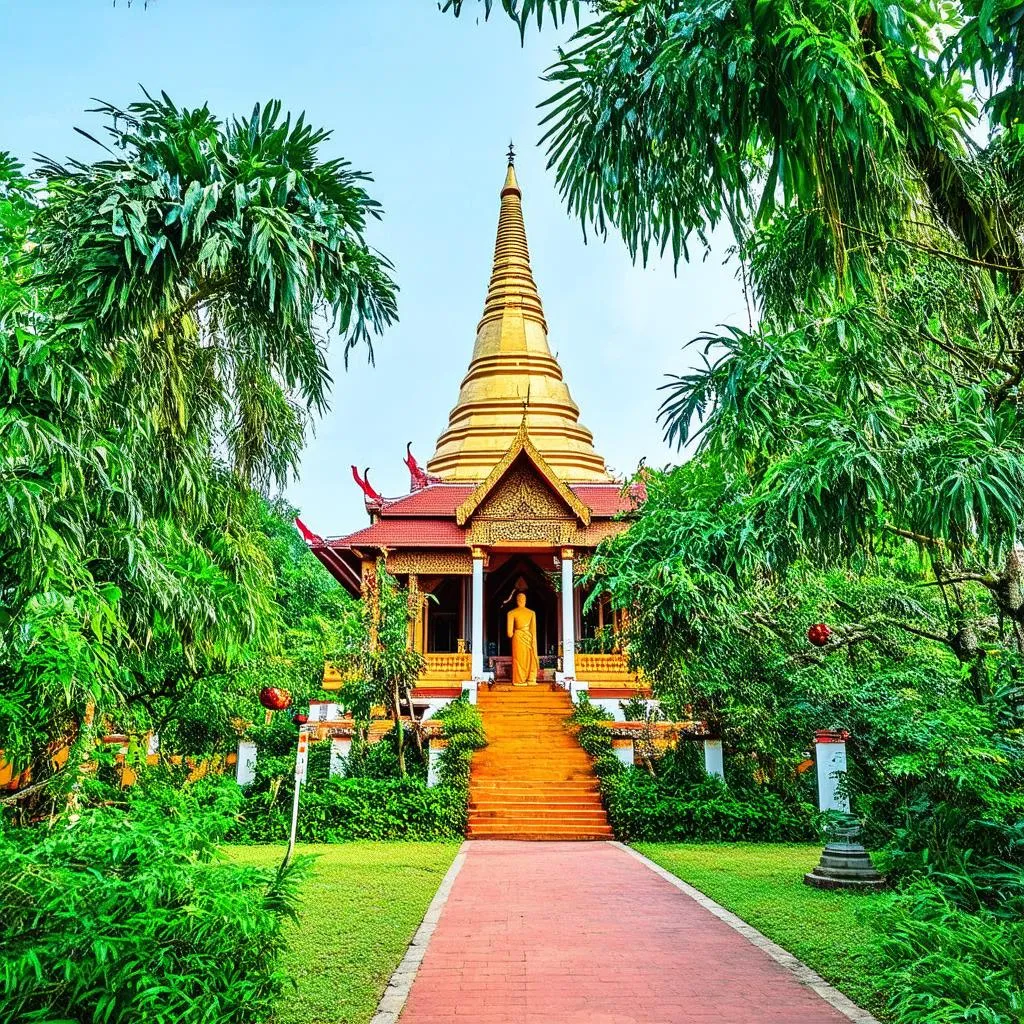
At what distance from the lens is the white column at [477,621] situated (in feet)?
48.1

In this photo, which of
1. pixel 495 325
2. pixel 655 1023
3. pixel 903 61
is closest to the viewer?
pixel 903 61

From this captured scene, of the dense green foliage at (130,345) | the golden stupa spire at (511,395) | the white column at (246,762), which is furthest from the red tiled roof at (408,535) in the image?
the dense green foliage at (130,345)

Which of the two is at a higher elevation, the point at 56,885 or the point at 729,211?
the point at 729,211

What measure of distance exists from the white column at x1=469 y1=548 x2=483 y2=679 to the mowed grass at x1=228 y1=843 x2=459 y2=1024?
19.3 feet

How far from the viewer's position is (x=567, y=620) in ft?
49.2

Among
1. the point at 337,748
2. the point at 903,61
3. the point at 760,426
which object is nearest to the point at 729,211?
the point at 903,61

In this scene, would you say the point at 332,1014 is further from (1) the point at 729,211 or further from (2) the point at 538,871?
(2) the point at 538,871

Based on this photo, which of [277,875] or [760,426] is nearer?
[277,875]

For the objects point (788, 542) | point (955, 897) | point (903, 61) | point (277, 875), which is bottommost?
point (955, 897)

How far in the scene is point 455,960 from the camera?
4402 millimetres

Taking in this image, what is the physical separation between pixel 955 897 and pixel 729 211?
3773mm

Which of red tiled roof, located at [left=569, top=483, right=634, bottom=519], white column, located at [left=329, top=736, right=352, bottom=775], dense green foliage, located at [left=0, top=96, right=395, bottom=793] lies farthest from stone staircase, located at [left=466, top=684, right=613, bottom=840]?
dense green foliage, located at [left=0, top=96, right=395, bottom=793]

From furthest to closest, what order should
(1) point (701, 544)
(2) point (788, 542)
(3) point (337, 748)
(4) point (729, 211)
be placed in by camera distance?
(3) point (337, 748)
(1) point (701, 544)
(2) point (788, 542)
(4) point (729, 211)

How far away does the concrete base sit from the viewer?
6195mm
